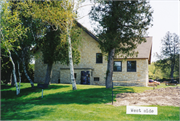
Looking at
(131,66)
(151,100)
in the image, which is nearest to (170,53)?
(131,66)

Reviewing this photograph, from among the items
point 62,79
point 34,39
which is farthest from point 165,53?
point 34,39

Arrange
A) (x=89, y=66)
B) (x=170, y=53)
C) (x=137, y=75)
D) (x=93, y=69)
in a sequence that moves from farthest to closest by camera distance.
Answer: (x=170, y=53)
(x=89, y=66)
(x=93, y=69)
(x=137, y=75)

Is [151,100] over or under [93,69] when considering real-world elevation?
under

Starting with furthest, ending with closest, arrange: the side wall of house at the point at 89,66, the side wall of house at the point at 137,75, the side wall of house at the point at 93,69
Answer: the side wall of house at the point at 89,66 < the side wall of house at the point at 93,69 < the side wall of house at the point at 137,75

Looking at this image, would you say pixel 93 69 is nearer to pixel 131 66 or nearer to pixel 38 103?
pixel 131 66

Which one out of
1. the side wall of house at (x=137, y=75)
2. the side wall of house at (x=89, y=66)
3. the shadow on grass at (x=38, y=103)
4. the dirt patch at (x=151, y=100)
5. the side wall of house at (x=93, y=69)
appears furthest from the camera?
the side wall of house at (x=89, y=66)

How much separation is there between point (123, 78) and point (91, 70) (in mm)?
4978

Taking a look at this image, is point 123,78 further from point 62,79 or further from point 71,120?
point 71,120

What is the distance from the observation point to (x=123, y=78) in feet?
81.0

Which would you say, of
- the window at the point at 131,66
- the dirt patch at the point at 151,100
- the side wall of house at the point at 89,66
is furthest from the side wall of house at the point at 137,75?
the dirt patch at the point at 151,100

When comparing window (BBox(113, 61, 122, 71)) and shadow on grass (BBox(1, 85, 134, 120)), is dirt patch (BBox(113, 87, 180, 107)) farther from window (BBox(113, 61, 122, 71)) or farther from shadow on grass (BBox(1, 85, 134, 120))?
window (BBox(113, 61, 122, 71))

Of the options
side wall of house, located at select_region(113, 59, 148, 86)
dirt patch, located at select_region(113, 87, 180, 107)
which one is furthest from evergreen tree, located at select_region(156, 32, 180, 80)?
dirt patch, located at select_region(113, 87, 180, 107)

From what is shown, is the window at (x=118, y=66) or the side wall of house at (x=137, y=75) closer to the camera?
the side wall of house at (x=137, y=75)

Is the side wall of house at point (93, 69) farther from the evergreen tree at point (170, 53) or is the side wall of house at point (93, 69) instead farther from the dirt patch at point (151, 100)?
the evergreen tree at point (170, 53)
